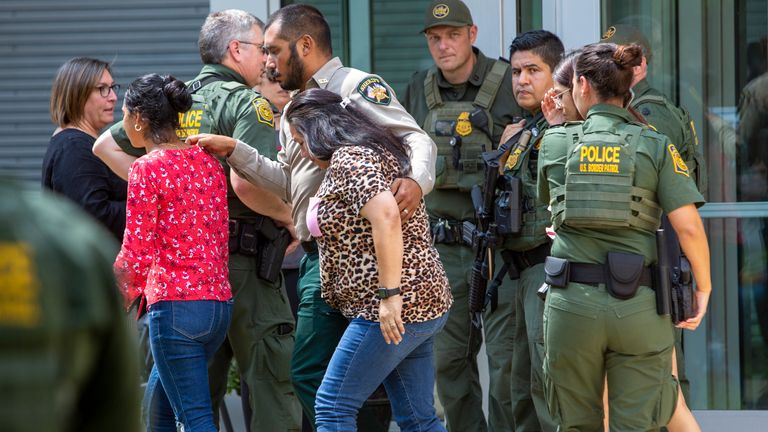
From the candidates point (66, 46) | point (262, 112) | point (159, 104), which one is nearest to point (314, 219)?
point (159, 104)

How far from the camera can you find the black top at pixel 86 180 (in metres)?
4.90

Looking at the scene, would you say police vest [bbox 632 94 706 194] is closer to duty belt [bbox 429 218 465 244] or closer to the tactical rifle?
the tactical rifle

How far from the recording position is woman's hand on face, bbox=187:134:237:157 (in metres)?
4.12

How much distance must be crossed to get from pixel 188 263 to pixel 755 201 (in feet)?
10.0

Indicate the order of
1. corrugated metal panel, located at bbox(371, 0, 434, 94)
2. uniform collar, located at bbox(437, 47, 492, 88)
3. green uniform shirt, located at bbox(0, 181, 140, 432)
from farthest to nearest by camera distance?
1. corrugated metal panel, located at bbox(371, 0, 434, 94)
2. uniform collar, located at bbox(437, 47, 492, 88)
3. green uniform shirt, located at bbox(0, 181, 140, 432)

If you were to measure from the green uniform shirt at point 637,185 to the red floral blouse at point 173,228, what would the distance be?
4.05 feet

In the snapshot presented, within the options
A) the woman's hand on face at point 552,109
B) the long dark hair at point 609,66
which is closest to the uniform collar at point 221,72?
the woman's hand on face at point 552,109

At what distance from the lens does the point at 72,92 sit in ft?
17.0

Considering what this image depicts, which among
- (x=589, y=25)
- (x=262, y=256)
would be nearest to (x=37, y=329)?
(x=262, y=256)

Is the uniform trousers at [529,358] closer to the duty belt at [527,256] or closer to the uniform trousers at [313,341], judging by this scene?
the duty belt at [527,256]

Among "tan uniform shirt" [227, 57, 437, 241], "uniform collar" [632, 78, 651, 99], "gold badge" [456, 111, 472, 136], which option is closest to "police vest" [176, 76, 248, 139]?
"tan uniform shirt" [227, 57, 437, 241]

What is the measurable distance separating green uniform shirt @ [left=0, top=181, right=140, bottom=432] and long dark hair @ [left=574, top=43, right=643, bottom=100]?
3004 millimetres

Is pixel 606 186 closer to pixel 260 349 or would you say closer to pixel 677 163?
pixel 677 163

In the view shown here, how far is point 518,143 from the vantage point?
4918 mm
